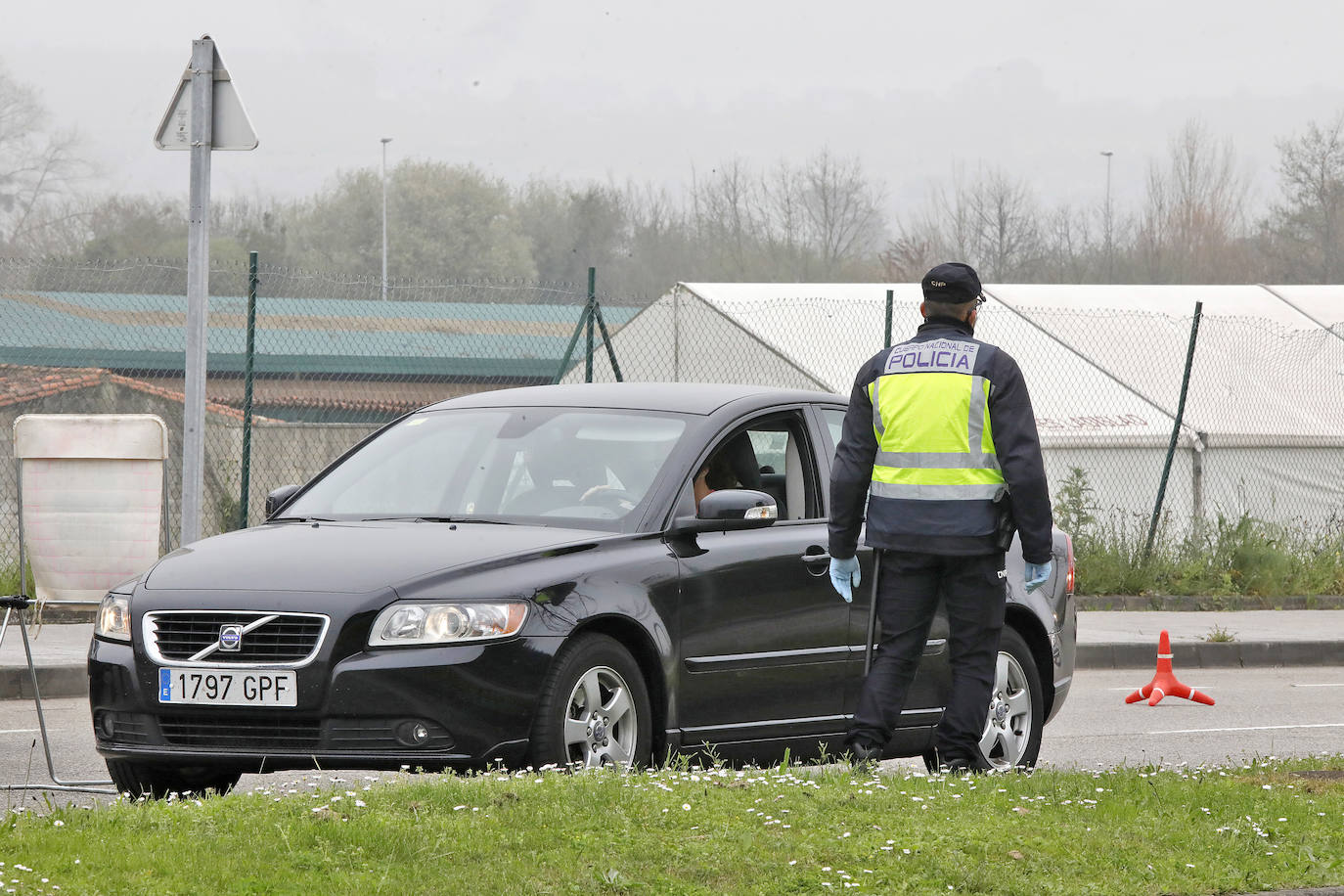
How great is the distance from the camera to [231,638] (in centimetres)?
596

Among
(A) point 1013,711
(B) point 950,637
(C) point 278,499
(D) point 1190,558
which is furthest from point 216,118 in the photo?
(D) point 1190,558

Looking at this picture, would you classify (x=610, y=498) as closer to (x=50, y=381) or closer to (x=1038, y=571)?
(x=1038, y=571)

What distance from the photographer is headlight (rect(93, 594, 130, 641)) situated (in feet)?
20.6

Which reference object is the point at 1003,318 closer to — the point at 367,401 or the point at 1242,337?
the point at 1242,337

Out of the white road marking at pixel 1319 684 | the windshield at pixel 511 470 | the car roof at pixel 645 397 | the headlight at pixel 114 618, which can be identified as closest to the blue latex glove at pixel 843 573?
the windshield at pixel 511 470

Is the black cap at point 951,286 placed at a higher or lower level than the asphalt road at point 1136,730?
higher

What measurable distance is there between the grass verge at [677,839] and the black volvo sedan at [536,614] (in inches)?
14.0

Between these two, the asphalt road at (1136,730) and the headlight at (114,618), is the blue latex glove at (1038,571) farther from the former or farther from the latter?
the headlight at (114,618)

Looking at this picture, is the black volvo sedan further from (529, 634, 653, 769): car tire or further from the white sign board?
the white sign board

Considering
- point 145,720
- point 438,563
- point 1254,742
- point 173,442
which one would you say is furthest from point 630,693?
point 173,442

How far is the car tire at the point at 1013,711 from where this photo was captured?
7.61 metres

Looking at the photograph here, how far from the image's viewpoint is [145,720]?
6.11 m

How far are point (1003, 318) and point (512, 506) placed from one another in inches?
716

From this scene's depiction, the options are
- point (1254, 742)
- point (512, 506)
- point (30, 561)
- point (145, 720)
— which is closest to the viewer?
point (145, 720)
